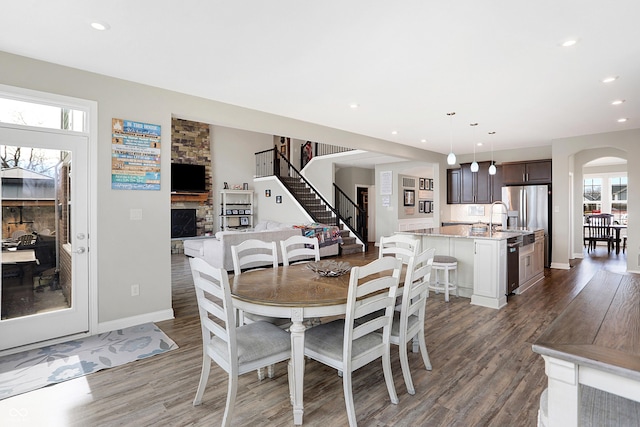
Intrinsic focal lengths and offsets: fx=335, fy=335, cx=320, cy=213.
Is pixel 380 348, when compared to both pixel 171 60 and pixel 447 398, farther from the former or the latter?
pixel 171 60

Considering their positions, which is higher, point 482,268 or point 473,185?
point 473,185

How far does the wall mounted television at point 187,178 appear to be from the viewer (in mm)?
9469

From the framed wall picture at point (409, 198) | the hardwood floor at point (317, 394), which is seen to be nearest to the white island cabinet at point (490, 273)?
the hardwood floor at point (317, 394)

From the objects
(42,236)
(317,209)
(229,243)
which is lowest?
(229,243)

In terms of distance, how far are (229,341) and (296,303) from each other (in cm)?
42

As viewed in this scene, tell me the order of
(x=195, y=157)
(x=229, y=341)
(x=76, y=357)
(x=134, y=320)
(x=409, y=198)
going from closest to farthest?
(x=229, y=341)
(x=76, y=357)
(x=134, y=320)
(x=195, y=157)
(x=409, y=198)

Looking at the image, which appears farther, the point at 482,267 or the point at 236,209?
the point at 236,209

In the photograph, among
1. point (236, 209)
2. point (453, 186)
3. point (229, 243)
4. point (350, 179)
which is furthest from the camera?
point (350, 179)

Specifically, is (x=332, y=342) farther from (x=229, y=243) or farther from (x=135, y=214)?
(x=229, y=243)

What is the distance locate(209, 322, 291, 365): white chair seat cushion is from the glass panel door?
6.85 feet

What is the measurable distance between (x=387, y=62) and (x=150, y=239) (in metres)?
3.10

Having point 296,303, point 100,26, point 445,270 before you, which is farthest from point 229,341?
point 445,270

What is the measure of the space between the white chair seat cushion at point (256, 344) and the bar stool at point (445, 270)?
2889 mm

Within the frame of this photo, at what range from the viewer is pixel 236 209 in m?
10.7
